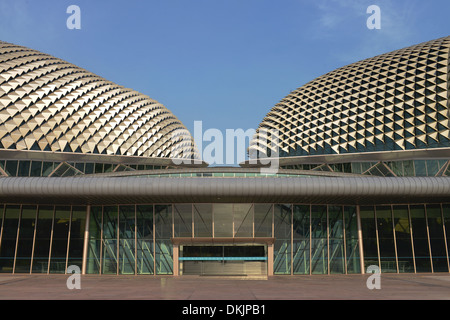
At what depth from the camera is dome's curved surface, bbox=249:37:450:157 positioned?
43031 millimetres

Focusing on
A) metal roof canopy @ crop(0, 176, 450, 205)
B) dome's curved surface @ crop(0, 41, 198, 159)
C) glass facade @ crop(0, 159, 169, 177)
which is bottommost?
metal roof canopy @ crop(0, 176, 450, 205)

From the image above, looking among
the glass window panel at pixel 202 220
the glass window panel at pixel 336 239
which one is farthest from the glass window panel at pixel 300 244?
the glass window panel at pixel 202 220

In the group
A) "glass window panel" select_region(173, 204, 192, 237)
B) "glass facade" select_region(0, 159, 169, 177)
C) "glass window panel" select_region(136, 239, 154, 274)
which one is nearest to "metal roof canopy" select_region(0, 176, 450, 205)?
"glass window panel" select_region(173, 204, 192, 237)

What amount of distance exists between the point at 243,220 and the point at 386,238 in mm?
11190

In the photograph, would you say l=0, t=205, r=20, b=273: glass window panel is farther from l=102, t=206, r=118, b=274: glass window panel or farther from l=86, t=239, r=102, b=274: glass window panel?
l=102, t=206, r=118, b=274: glass window panel

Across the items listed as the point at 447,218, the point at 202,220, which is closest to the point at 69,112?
the point at 202,220

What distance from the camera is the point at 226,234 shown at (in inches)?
1172

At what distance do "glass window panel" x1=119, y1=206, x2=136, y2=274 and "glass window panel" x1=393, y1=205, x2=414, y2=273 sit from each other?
19.8m

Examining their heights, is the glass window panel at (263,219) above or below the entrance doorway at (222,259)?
above

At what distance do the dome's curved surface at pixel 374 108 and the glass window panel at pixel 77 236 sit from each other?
29.2m

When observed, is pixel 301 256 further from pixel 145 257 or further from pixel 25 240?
pixel 25 240

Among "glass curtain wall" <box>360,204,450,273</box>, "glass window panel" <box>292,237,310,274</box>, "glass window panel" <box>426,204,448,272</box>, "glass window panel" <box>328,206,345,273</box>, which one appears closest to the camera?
"glass window panel" <box>292,237,310,274</box>

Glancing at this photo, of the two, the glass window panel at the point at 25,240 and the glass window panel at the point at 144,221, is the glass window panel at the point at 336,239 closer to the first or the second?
the glass window panel at the point at 144,221

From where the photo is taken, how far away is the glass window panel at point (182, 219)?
3002 centimetres
